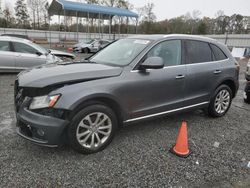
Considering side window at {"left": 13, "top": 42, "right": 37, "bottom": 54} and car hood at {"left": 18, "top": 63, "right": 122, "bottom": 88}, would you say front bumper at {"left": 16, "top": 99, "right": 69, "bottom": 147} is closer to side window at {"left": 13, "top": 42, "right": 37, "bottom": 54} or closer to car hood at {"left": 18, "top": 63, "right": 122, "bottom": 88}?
car hood at {"left": 18, "top": 63, "right": 122, "bottom": 88}

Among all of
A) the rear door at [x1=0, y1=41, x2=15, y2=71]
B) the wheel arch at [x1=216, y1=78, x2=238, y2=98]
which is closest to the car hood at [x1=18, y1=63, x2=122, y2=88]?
the wheel arch at [x1=216, y1=78, x2=238, y2=98]

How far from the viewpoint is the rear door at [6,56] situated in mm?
8023

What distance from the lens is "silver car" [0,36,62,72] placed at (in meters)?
8.09

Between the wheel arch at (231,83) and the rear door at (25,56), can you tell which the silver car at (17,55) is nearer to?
the rear door at (25,56)

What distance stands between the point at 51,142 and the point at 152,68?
1.79 m

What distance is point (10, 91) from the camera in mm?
6328

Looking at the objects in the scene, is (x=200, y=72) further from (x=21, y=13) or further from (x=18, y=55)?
(x=21, y=13)

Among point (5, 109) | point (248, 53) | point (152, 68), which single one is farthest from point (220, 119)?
point (248, 53)

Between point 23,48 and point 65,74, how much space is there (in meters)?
6.44

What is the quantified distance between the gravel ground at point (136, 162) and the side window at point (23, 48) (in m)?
4.95

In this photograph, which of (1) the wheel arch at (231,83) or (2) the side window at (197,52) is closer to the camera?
(2) the side window at (197,52)

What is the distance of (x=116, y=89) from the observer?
3.11 m

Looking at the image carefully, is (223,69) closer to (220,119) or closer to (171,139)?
(220,119)

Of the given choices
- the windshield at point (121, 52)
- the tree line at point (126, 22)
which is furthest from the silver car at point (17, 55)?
the tree line at point (126, 22)
